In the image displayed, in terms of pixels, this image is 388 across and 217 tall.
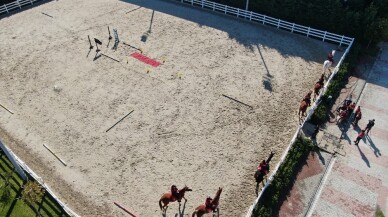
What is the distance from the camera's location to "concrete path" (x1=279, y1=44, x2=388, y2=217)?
15.1 meters

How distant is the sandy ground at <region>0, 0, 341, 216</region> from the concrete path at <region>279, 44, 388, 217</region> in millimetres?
1964

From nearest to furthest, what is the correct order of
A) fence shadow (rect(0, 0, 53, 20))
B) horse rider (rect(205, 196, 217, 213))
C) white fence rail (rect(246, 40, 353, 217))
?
horse rider (rect(205, 196, 217, 213)) < white fence rail (rect(246, 40, 353, 217)) < fence shadow (rect(0, 0, 53, 20))

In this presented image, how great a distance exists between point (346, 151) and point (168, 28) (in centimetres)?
1752

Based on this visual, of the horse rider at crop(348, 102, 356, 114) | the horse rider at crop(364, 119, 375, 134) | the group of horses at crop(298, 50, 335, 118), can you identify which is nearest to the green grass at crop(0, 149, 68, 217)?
the group of horses at crop(298, 50, 335, 118)

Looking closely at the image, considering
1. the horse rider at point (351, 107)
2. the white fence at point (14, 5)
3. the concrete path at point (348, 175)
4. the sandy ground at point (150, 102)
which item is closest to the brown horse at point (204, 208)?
the sandy ground at point (150, 102)

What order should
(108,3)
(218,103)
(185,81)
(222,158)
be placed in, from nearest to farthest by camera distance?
(222,158), (218,103), (185,81), (108,3)

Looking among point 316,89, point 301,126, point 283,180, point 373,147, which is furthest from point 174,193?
point 373,147

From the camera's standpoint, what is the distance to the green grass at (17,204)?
47.7 ft

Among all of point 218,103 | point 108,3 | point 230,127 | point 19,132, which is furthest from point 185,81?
point 108,3

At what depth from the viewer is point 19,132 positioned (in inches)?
751

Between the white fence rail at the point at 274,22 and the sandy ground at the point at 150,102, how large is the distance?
609 millimetres

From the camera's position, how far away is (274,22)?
28.2 m

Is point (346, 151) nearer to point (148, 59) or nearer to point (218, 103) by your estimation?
point (218, 103)

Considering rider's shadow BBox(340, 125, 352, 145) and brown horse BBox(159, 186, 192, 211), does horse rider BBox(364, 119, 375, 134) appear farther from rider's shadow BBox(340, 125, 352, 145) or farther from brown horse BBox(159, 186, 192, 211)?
brown horse BBox(159, 186, 192, 211)
